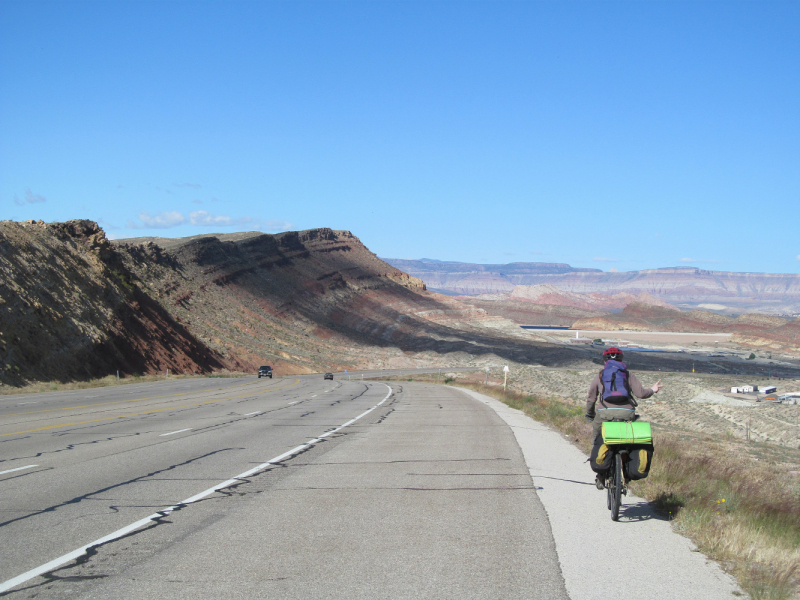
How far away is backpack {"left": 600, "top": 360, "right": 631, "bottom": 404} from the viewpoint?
7.82 meters

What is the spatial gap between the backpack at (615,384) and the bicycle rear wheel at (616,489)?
63 centimetres

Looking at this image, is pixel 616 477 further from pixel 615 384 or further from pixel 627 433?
pixel 615 384

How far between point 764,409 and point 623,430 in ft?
134

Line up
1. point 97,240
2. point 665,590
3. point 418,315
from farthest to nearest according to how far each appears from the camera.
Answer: point 418,315 → point 97,240 → point 665,590

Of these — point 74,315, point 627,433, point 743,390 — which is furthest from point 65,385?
point 743,390

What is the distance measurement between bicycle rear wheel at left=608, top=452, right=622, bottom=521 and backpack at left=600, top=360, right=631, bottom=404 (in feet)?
2.08

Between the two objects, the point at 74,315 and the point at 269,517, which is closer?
the point at 269,517

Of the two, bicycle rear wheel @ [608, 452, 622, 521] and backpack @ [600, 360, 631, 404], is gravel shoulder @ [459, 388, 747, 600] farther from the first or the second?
backpack @ [600, 360, 631, 404]

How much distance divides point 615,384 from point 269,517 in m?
4.17

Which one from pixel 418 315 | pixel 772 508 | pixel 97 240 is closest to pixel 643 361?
pixel 418 315

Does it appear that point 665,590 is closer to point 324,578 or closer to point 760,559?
point 760,559

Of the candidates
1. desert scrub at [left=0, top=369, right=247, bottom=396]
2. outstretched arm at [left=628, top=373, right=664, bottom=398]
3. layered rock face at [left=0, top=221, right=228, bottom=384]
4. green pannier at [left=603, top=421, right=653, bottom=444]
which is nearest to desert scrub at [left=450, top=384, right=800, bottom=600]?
green pannier at [left=603, top=421, right=653, bottom=444]

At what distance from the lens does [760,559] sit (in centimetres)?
582

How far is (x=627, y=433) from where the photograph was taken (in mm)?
7332
